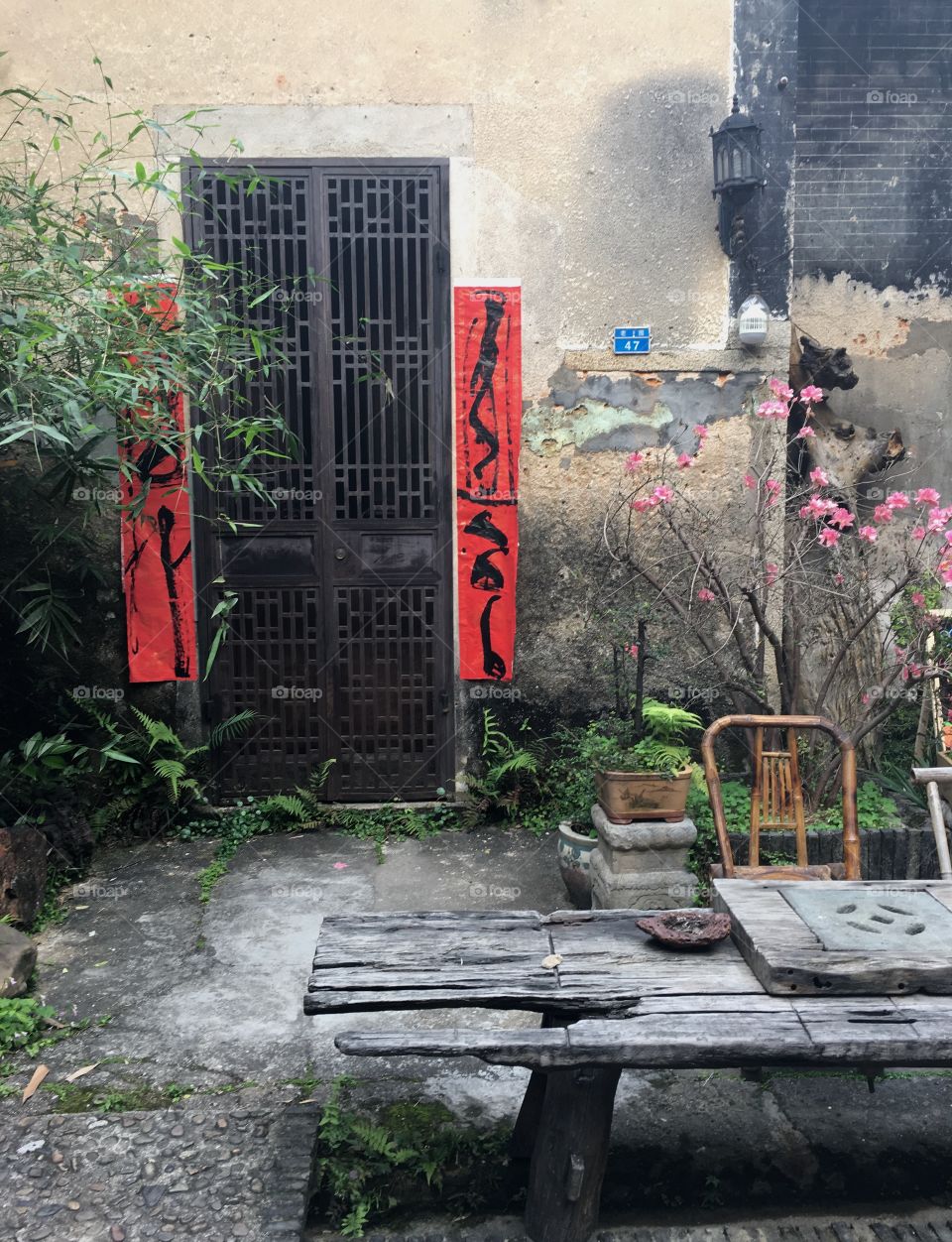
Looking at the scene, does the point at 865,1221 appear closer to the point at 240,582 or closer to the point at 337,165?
the point at 240,582

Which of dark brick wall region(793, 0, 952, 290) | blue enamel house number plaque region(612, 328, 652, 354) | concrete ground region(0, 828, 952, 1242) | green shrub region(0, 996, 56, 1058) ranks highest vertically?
dark brick wall region(793, 0, 952, 290)

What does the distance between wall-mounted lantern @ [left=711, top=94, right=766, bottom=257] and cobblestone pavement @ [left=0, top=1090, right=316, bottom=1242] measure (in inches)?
197

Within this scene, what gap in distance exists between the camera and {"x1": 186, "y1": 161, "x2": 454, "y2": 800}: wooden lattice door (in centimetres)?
575

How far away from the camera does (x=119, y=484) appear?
5.68 m

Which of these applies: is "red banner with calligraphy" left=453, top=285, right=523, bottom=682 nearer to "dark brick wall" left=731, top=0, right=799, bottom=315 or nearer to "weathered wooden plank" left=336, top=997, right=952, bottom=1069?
"dark brick wall" left=731, top=0, right=799, bottom=315

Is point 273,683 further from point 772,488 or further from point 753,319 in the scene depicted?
point 753,319

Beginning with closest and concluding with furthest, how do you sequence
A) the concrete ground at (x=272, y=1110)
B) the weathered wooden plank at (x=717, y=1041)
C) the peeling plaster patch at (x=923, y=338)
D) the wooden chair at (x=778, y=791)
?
the weathered wooden plank at (x=717, y=1041), the concrete ground at (x=272, y=1110), the wooden chair at (x=778, y=791), the peeling plaster patch at (x=923, y=338)

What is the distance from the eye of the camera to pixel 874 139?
723 centimetres

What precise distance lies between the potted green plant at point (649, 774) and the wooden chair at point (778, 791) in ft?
1.72

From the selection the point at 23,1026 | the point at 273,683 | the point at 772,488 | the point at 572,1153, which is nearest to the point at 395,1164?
the point at 572,1153

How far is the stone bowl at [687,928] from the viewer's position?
2.97 m

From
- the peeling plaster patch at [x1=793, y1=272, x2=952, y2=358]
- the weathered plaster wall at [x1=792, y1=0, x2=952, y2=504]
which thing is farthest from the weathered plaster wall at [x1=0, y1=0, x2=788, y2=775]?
the weathered plaster wall at [x1=792, y1=0, x2=952, y2=504]

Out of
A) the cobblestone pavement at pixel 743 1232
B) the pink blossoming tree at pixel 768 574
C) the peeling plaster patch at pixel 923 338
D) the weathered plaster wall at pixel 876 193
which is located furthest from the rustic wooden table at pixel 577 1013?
the peeling plaster patch at pixel 923 338

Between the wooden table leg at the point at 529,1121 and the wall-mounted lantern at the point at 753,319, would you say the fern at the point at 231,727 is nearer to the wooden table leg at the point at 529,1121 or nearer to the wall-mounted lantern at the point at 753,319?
the wooden table leg at the point at 529,1121
